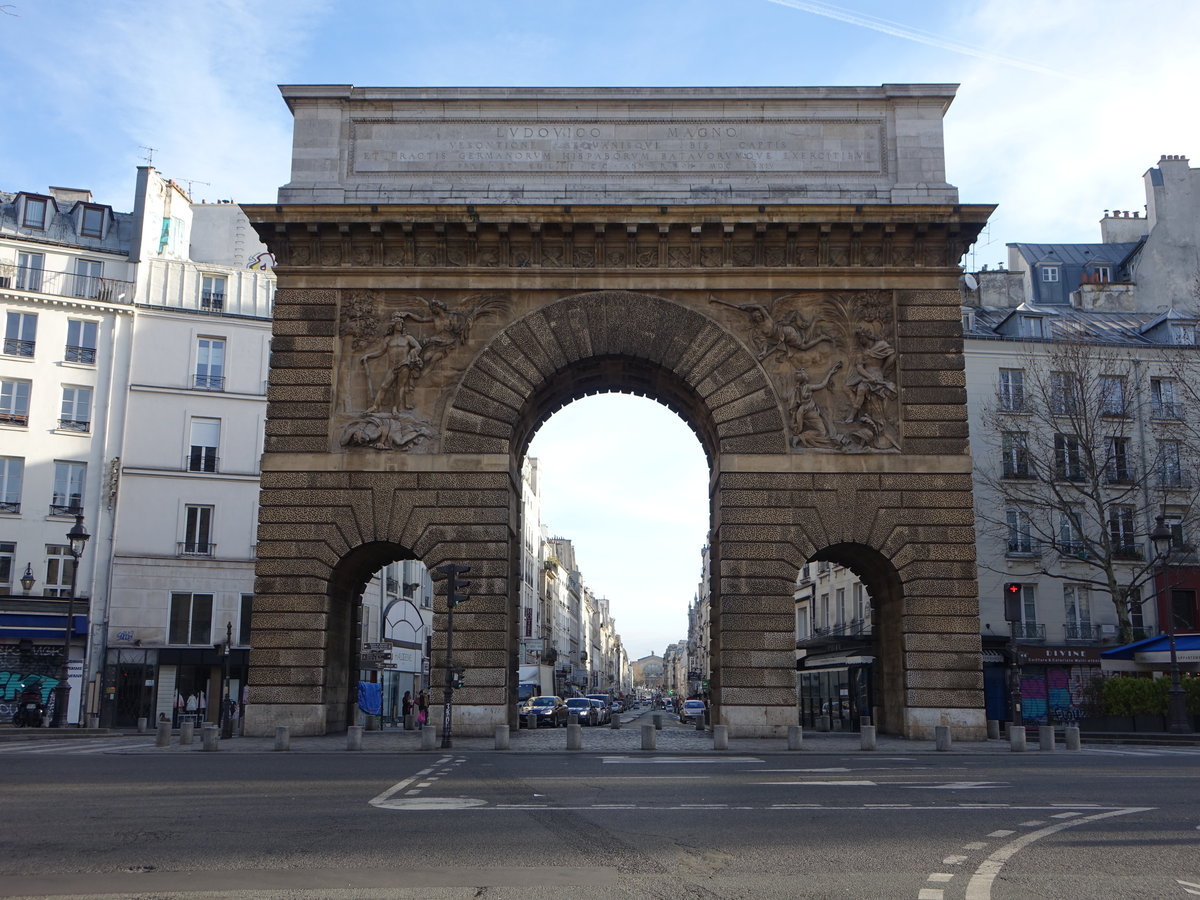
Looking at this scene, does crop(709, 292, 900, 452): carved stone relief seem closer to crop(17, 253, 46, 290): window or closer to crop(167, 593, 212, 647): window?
crop(167, 593, 212, 647): window

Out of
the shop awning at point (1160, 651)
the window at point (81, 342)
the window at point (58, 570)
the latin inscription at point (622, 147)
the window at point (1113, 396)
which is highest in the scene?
the latin inscription at point (622, 147)

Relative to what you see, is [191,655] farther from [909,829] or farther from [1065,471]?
[909,829]

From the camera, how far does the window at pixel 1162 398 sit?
164ft

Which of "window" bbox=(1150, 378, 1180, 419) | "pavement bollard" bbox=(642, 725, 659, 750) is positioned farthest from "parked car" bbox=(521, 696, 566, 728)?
A: "window" bbox=(1150, 378, 1180, 419)

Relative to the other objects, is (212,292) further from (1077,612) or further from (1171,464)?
(1171,464)

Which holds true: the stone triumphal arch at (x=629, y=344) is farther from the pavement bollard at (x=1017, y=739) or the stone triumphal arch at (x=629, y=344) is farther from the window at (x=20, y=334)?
the window at (x=20, y=334)

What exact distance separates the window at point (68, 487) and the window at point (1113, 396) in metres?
40.2

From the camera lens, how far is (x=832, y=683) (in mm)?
44875

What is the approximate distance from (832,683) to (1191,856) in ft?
115

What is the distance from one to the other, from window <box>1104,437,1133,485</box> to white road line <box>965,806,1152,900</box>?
37.7m

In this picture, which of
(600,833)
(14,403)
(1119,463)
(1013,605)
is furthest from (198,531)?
(600,833)

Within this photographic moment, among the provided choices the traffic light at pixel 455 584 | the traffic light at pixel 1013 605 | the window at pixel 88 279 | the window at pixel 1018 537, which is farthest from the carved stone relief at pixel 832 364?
the window at pixel 88 279

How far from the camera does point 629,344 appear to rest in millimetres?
31422

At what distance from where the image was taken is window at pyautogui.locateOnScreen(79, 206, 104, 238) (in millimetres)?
49031
